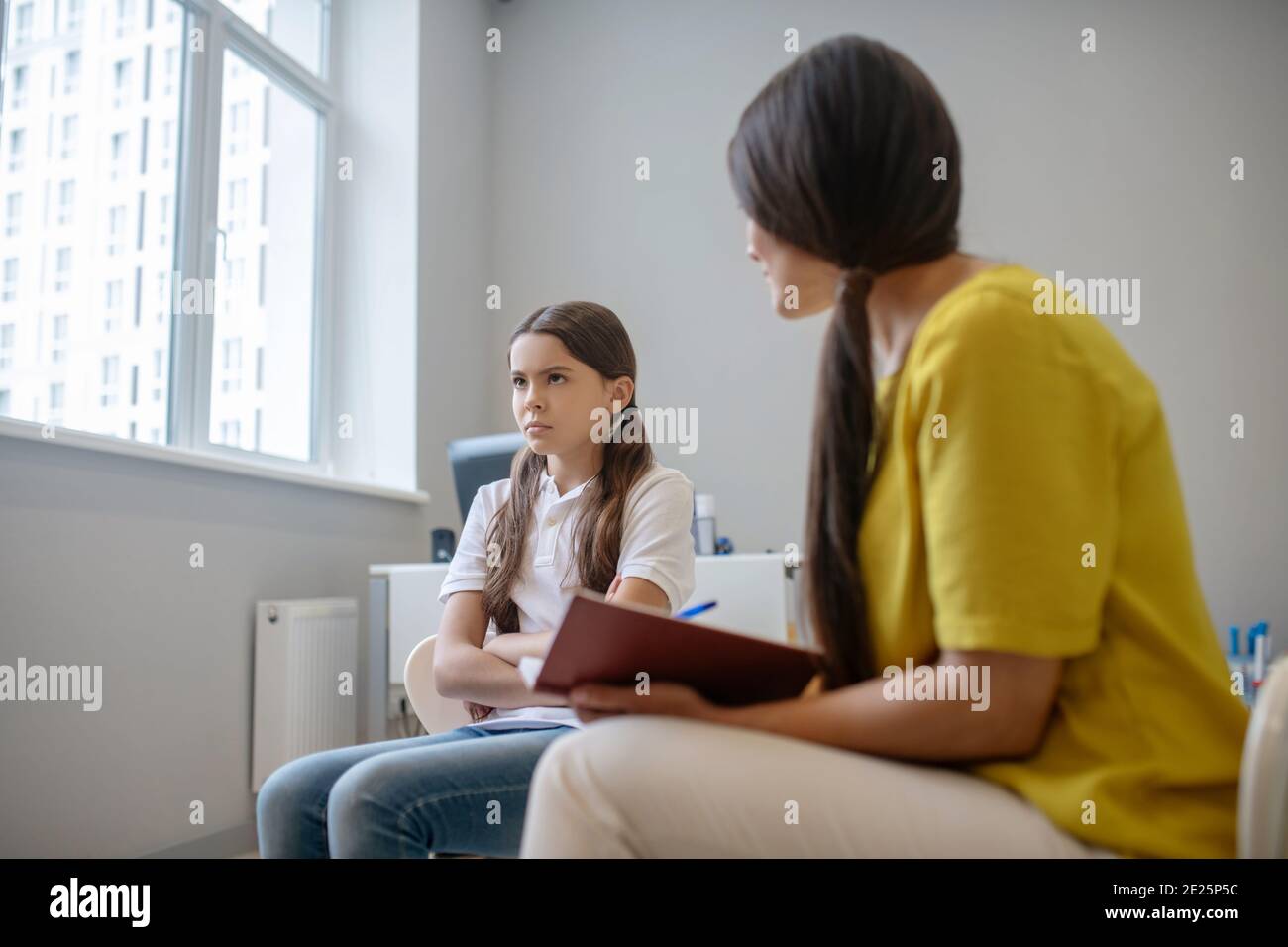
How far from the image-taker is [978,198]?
3.59 meters

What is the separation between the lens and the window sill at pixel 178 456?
209 cm

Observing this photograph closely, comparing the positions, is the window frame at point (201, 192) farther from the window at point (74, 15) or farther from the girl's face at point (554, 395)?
the girl's face at point (554, 395)

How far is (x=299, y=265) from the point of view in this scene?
348cm

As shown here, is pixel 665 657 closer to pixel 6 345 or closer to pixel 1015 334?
pixel 1015 334

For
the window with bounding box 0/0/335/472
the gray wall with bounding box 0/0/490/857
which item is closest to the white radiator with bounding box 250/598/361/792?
the gray wall with bounding box 0/0/490/857

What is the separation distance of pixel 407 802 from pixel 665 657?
0.47 m

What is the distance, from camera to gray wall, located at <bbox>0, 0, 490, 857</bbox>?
2104mm

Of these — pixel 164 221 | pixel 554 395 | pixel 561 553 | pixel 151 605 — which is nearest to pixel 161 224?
pixel 164 221

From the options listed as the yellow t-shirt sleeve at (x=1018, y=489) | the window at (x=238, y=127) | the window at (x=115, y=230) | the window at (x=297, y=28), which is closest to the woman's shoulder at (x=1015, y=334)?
the yellow t-shirt sleeve at (x=1018, y=489)

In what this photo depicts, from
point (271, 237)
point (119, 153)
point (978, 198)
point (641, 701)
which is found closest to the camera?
point (641, 701)

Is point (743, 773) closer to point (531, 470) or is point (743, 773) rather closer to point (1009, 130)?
point (531, 470)

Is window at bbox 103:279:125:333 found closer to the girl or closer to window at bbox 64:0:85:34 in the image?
window at bbox 64:0:85:34

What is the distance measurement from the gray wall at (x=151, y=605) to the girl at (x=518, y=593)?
111cm

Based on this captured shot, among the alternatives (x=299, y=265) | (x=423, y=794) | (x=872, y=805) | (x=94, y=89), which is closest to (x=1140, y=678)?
(x=872, y=805)
